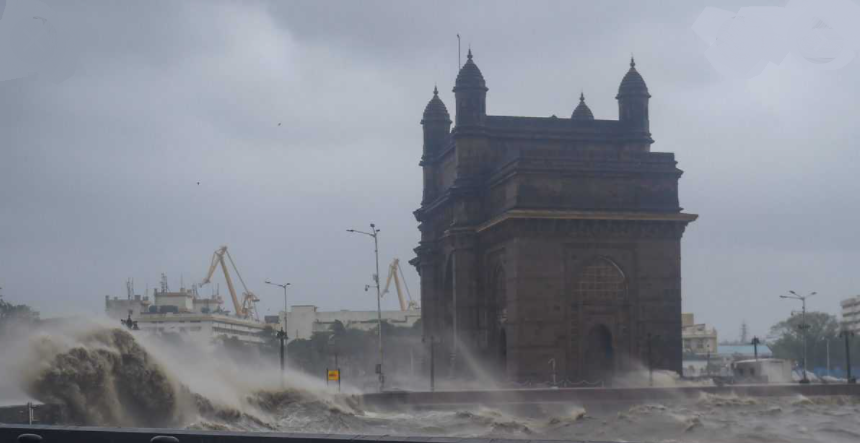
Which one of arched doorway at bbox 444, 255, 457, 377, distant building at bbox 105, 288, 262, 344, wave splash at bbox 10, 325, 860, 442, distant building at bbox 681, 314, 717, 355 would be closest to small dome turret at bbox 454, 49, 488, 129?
arched doorway at bbox 444, 255, 457, 377

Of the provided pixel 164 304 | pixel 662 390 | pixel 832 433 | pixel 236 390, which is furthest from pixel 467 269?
pixel 164 304

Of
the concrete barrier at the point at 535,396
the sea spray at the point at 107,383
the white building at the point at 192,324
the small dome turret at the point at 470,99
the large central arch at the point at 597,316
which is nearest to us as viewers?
the sea spray at the point at 107,383

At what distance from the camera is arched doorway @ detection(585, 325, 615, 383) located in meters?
58.2

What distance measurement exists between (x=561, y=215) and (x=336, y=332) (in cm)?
7772

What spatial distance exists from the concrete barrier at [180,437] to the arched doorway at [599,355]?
4343 centimetres

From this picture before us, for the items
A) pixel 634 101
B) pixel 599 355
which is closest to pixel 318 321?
pixel 634 101

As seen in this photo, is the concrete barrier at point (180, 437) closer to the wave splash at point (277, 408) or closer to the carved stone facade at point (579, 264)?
the wave splash at point (277, 408)

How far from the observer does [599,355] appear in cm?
5881

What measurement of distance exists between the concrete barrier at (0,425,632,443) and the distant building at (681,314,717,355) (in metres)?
131

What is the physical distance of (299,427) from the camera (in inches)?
1647

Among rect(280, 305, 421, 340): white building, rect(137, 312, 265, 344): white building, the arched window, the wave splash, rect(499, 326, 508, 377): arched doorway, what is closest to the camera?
the wave splash

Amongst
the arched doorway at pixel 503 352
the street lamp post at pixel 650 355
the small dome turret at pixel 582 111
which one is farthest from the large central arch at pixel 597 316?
the small dome turret at pixel 582 111

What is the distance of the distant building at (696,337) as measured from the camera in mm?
145000

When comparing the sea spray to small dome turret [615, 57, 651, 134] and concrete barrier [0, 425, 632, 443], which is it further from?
small dome turret [615, 57, 651, 134]
